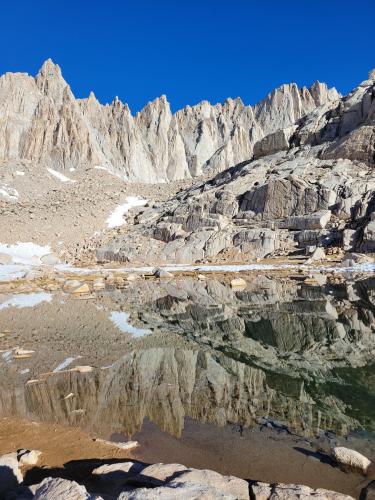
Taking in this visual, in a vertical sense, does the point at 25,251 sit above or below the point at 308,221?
below

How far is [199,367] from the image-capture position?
35.7ft

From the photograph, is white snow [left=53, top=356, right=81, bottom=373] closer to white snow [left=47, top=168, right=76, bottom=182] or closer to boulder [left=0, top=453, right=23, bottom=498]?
Result: boulder [left=0, top=453, right=23, bottom=498]

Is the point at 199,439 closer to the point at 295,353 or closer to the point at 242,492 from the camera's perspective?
the point at 242,492

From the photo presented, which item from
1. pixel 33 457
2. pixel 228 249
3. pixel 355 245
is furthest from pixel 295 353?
pixel 228 249

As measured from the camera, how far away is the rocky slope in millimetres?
44875

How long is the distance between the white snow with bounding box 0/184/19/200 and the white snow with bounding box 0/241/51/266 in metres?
27.0

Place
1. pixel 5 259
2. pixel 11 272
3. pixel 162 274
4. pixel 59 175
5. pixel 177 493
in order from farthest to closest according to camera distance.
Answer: pixel 59 175, pixel 5 259, pixel 11 272, pixel 162 274, pixel 177 493

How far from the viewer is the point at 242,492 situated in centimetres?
518

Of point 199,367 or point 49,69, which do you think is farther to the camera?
point 49,69

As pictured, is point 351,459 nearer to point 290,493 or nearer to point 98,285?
point 290,493

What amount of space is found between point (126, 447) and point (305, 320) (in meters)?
11.1

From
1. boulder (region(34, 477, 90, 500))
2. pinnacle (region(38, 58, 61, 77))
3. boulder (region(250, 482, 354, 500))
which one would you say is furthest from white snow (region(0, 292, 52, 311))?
pinnacle (region(38, 58, 61, 77))

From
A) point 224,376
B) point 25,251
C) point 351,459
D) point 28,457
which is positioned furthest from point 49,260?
point 351,459

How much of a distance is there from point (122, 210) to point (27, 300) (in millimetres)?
48407
